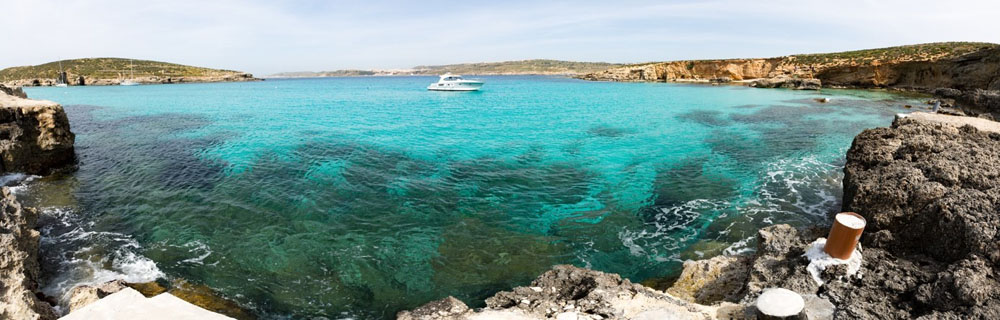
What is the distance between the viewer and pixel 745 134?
82.3 ft

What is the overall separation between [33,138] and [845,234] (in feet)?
89.3

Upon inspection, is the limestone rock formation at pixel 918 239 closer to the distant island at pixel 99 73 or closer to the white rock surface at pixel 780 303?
the white rock surface at pixel 780 303

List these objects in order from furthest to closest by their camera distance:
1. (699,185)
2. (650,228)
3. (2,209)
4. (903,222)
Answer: (699,185), (650,228), (2,209), (903,222)

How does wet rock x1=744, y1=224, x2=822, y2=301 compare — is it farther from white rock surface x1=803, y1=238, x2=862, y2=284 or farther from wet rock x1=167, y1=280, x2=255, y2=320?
wet rock x1=167, y1=280, x2=255, y2=320

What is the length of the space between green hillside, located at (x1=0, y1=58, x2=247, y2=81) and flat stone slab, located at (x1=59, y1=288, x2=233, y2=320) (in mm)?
131961

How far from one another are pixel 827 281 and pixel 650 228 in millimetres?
5485

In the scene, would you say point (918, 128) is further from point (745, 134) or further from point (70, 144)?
point (70, 144)

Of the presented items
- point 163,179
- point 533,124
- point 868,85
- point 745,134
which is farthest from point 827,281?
point 868,85

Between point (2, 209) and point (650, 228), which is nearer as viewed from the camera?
point (2, 209)

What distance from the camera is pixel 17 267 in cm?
702

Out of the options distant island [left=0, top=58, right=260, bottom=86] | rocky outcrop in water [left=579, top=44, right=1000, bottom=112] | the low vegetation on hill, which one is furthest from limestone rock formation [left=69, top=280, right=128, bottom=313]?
distant island [left=0, top=58, right=260, bottom=86]

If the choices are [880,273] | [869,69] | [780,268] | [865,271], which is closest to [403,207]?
[780,268]

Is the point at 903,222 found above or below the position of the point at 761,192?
above

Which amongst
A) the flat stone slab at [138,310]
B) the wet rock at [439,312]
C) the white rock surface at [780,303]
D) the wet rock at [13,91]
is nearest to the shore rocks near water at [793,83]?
the white rock surface at [780,303]
